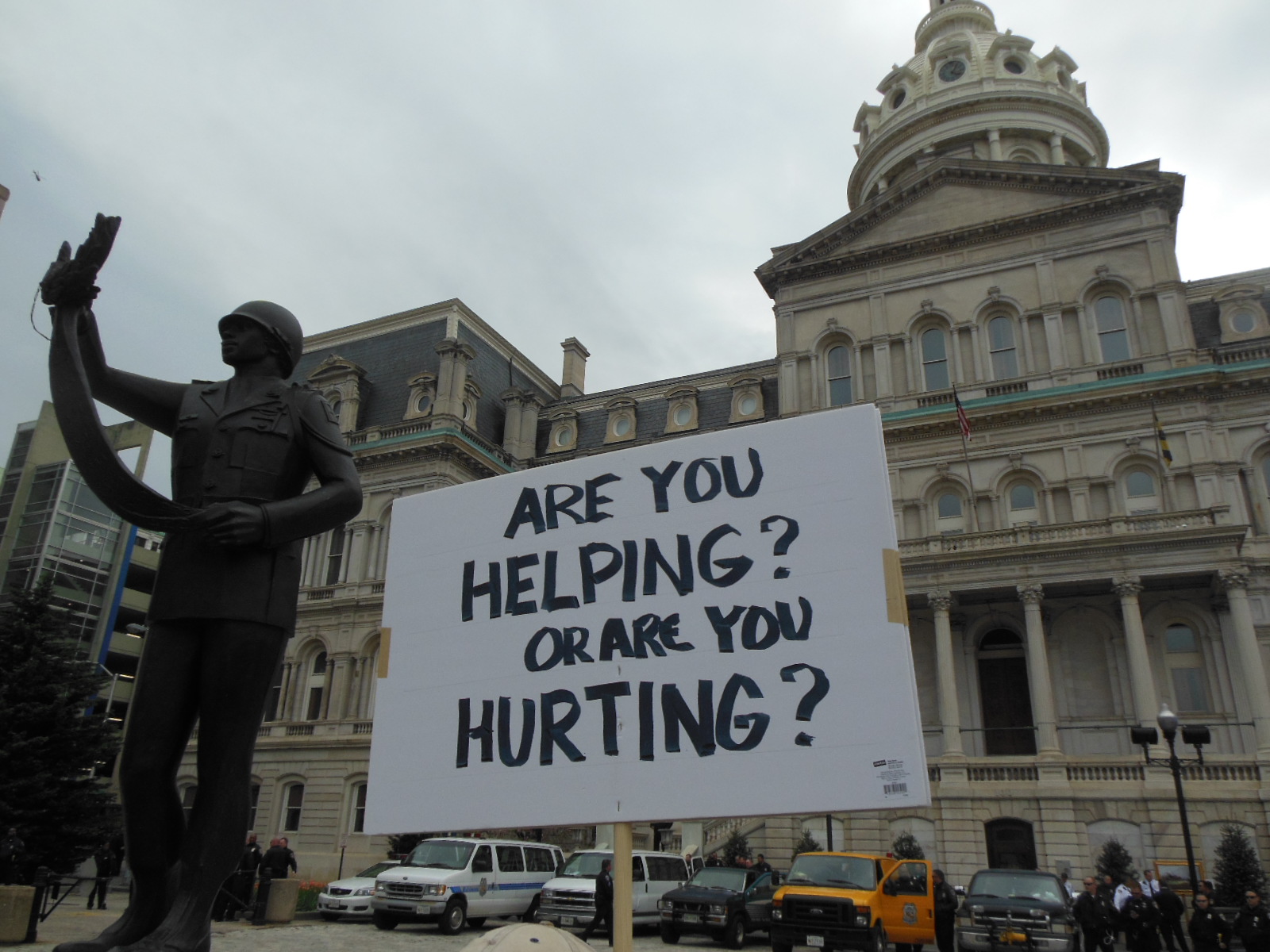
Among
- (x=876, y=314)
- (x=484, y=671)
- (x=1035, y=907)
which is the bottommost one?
(x=1035, y=907)

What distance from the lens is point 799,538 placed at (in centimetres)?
462

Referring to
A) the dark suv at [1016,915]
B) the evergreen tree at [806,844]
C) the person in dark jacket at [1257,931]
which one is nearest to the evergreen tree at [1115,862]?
the evergreen tree at [806,844]

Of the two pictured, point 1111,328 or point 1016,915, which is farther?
point 1111,328

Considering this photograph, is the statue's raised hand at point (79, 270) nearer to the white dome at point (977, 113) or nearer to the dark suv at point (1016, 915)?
the dark suv at point (1016, 915)

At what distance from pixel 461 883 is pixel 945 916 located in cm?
992

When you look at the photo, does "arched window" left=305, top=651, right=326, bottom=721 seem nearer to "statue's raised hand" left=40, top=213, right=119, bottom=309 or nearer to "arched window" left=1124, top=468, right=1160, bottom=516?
"arched window" left=1124, top=468, right=1160, bottom=516

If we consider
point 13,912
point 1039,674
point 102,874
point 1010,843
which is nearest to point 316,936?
point 13,912

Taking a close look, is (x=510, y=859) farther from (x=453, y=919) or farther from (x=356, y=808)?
(x=356, y=808)

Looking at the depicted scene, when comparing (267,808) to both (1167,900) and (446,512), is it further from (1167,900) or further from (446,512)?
(446,512)

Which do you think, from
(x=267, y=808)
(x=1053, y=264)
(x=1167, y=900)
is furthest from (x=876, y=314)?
(x=267, y=808)

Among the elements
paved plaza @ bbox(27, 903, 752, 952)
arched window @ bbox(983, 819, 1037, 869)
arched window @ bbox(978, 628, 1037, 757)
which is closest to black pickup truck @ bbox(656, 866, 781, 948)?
paved plaza @ bbox(27, 903, 752, 952)

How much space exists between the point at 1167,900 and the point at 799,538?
63.5ft

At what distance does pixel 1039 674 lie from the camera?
30.3 metres

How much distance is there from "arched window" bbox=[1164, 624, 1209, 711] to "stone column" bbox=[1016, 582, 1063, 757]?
383cm
